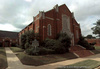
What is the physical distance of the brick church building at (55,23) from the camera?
20531mm

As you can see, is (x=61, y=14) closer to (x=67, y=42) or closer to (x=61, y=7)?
(x=61, y=7)

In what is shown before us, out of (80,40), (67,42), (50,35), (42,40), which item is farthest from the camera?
(80,40)

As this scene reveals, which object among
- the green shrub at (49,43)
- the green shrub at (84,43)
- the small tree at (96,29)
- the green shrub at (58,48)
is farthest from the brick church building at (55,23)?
the small tree at (96,29)

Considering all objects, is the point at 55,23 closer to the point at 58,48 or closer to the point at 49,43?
the point at 49,43

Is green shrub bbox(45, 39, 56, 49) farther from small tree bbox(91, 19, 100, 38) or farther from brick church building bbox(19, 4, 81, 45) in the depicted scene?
small tree bbox(91, 19, 100, 38)

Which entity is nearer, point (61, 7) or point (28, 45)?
point (28, 45)

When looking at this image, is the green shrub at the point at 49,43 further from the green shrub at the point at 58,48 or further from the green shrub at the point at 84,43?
the green shrub at the point at 84,43

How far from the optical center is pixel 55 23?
2345cm

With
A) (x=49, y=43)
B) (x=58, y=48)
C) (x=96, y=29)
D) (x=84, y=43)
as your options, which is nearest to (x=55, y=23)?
(x=49, y=43)

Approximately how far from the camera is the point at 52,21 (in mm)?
22844

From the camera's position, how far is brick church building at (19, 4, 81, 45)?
20.5 meters

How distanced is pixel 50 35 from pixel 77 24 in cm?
1430

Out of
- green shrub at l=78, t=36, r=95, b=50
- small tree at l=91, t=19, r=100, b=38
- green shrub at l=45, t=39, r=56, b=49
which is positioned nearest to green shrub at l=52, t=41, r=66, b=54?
green shrub at l=45, t=39, r=56, b=49

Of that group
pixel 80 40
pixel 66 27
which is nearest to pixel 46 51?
pixel 66 27
